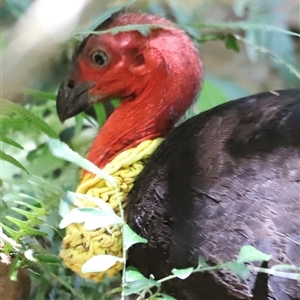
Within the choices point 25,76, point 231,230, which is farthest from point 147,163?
point 25,76

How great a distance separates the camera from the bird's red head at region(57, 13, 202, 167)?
1.05m

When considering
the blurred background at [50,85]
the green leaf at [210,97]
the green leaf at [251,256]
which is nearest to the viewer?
the blurred background at [50,85]

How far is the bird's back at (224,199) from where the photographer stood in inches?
→ 32.1

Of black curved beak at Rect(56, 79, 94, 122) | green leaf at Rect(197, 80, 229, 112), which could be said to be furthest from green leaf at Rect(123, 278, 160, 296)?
green leaf at Rect(197, 80, 229, 112)

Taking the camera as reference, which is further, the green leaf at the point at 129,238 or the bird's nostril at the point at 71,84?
the bird's nostril at the point at 71,84

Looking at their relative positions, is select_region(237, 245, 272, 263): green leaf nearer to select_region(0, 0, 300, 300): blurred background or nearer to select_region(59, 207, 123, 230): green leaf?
select_region(59, 207, 123, 230): green leaf

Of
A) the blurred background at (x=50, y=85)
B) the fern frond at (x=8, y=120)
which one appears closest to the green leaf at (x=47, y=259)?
the blurred background at (x=50, y=85)

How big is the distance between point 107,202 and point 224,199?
8.8 inches

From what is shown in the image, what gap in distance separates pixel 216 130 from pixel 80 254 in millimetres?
309

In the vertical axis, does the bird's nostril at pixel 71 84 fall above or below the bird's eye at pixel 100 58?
below

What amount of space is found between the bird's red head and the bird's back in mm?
84

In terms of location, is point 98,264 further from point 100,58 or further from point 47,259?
point 100,58

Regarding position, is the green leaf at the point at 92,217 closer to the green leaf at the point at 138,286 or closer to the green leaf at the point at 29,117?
the green leaf at the point at 138,286

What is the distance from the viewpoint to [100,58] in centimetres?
109
